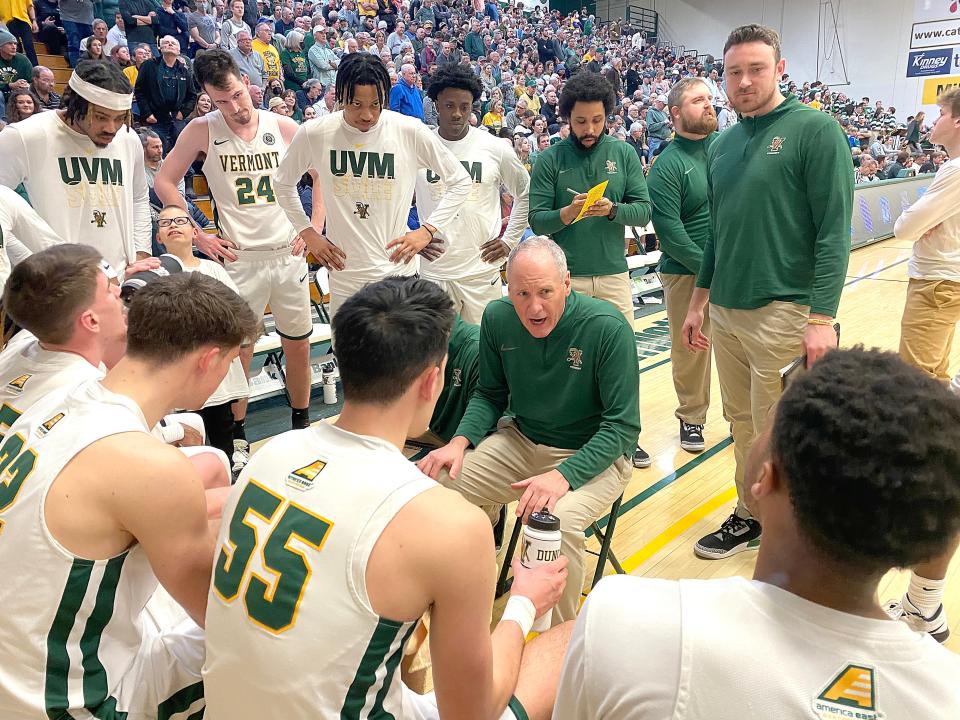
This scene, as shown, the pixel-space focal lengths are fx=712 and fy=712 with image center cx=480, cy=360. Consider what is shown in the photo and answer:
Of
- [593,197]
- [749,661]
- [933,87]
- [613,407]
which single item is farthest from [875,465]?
[933,87]

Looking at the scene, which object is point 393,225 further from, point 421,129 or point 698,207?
point 698,207

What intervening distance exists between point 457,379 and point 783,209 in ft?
5.48

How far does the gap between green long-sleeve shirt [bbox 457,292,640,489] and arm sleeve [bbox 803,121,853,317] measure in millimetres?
799

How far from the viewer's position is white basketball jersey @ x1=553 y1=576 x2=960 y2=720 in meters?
0.93

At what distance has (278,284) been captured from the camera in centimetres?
448

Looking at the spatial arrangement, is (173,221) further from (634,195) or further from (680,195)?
(680,195)

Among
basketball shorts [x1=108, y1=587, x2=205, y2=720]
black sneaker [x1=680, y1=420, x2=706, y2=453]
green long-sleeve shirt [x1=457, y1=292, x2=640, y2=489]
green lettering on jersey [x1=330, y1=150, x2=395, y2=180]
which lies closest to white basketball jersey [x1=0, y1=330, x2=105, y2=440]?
basketball shorts [x1=108, y1=587, x2=205, y2=720]

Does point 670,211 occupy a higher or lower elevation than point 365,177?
lower

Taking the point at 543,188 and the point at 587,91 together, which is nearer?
the point at 587,91

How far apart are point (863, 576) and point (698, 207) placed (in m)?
3.66

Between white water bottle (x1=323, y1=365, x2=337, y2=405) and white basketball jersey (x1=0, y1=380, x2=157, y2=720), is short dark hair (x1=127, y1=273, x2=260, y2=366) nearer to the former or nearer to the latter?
white basketball jersey (x1=0, y1=380, x2=157, y2=720)

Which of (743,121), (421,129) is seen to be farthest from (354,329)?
(421,129)

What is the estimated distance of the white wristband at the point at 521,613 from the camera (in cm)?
182

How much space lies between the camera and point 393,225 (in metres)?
4.01
